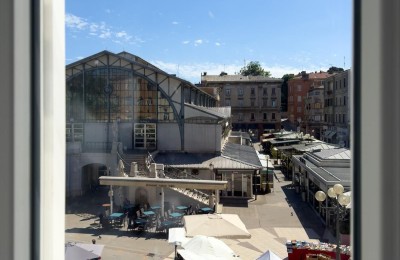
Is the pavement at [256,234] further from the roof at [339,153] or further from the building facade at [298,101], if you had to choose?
the roof at [339,153]

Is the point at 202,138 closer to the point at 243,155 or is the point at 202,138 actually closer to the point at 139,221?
the point at 243,155

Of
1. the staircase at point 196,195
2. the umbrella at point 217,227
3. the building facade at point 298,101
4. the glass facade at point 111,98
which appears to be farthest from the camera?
the staircase at point 196,195

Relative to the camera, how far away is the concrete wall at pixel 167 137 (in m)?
8.28

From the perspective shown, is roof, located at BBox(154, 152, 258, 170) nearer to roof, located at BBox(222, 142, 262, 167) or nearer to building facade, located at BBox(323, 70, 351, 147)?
roof, located at BBox(222, 142, 262, 167)

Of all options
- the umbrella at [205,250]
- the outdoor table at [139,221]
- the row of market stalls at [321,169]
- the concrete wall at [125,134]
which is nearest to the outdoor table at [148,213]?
the outdoor table at [139,221]

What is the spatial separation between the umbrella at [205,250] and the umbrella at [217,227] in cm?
43

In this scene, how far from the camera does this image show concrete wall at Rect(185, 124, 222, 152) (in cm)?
891

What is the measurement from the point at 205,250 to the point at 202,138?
5736 millimetres

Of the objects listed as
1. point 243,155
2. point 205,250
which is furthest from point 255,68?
point 243,155

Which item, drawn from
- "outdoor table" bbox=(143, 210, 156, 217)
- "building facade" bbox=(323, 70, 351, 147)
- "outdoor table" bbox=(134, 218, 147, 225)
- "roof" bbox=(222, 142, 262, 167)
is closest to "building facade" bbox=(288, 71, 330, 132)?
"building facade" bbox=(323, 70, 351, 147)
